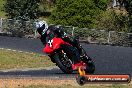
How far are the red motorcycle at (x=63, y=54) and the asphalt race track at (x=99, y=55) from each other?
16359mm

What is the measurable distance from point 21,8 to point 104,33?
1126 centimetres

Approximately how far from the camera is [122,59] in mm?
31641

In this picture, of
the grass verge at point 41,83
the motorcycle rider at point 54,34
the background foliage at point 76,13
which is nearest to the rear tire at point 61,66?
the motorcycle rider at point 54,34

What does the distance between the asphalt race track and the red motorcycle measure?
16359 mm

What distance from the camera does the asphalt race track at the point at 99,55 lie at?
84.5 ft

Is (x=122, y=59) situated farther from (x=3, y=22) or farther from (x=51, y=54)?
(x=51, y=54)

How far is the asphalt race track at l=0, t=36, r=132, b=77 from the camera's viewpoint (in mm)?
25766

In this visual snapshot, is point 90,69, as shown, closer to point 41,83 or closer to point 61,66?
point 61,66

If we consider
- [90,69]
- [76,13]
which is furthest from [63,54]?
[76,13]

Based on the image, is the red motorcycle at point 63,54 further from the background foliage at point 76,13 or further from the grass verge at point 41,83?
the background foliage at point 76,13

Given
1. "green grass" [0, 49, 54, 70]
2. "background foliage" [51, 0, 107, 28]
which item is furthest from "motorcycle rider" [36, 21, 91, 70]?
"background foliage" [51, 0, 107, 28]

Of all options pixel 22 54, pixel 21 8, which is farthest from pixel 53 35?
pixel 21 8

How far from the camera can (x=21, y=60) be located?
3116 cm

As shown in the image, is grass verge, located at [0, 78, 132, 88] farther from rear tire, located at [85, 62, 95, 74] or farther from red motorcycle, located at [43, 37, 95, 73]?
red motorcycle, located at [43, 37, 95, 73]
